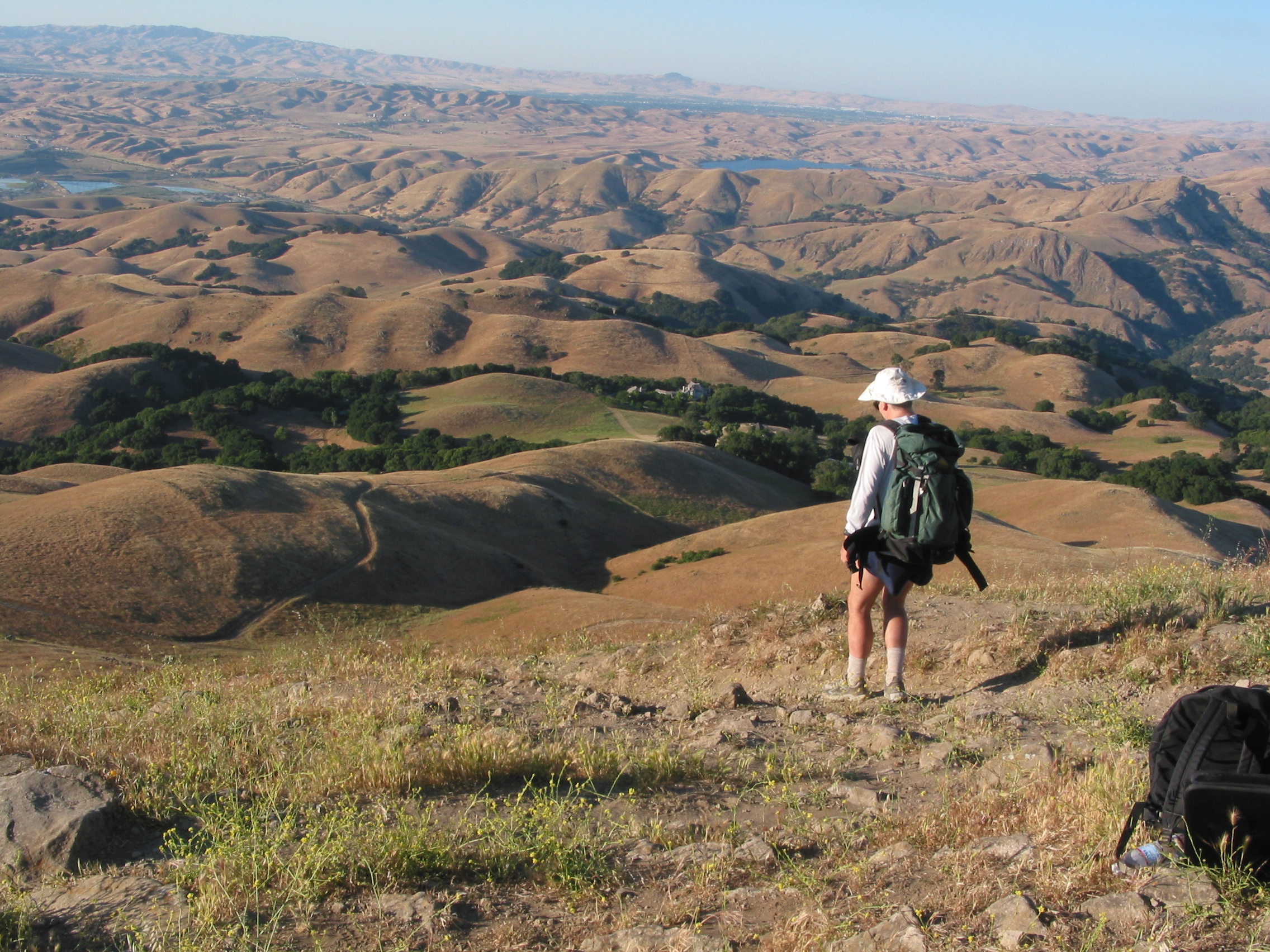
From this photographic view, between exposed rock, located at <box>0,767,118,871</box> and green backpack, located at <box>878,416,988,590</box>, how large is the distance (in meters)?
4.73

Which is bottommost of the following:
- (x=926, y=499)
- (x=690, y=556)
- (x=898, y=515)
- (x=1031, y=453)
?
(x=1031, y=453)

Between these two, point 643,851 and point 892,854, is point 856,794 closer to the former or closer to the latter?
point 892,854

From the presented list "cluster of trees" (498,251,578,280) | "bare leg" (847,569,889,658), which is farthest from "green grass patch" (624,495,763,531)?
"cluster of trees" (498,251,578,280)

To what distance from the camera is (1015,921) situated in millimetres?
3449

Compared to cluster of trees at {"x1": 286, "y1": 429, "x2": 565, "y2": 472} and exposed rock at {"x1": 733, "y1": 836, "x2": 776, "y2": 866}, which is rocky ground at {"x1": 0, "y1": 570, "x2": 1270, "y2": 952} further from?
cluster of trees at {"x1": 286, "y1": 429, "x2": 565, "y2": 472}

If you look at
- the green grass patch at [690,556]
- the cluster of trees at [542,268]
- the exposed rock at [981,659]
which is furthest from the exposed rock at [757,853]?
the cluster of trees at [542,268]

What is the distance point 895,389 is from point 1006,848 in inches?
128

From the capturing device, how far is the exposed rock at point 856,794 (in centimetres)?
492

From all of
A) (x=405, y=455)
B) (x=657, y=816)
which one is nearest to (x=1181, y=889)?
(x=657, y=816)

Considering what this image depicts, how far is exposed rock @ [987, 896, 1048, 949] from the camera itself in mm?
3354

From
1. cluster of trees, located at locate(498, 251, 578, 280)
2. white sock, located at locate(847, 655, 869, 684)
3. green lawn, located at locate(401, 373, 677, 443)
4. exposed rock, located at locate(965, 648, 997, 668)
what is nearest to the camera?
white sock, located at locate(847, 655, 869, 684)

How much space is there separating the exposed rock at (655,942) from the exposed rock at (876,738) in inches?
103

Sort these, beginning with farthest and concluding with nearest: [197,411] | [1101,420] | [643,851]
Result: [1101,420], [197,411], [643,851]

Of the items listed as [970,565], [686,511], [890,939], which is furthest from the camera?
[686,511]
